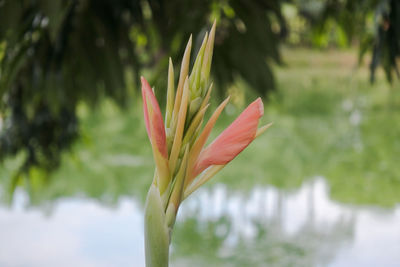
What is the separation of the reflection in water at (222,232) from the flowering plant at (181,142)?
8.84ft

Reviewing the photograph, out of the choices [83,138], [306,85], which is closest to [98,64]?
[83,138]

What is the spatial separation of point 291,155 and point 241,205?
1560mm

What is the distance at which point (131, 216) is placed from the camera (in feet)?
12.3

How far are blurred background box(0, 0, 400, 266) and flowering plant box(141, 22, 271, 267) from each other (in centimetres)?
34

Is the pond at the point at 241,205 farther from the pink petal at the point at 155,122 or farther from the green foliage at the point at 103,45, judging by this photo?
the pink petal at the point at 155,122

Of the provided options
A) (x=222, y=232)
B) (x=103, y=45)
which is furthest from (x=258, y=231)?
(x=103, y=45)

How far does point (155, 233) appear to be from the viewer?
281mm

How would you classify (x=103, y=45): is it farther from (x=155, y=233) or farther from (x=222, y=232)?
(x=222, y=232)

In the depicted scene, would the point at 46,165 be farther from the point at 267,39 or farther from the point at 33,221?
the point at 33,221

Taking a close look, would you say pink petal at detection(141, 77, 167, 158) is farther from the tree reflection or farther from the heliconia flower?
the tree reflection

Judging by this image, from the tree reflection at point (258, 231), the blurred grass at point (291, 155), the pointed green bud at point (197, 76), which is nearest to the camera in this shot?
the pointed green bud at point (197, 76)

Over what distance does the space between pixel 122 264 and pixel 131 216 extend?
72cm

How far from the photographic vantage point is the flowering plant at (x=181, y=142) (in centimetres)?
27

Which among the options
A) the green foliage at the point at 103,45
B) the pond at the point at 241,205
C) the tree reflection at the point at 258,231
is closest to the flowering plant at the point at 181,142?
the green foliage at the point at 103,45
